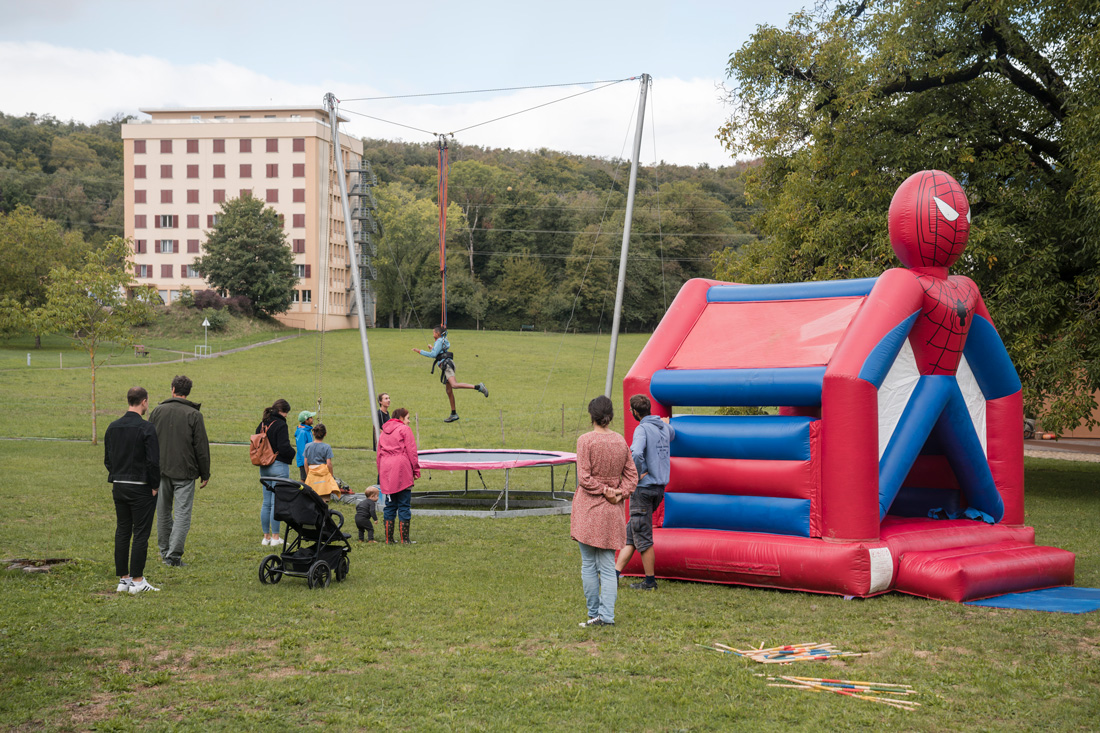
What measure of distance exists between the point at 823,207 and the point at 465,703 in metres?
16.7

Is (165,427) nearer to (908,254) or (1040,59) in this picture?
(908,254)

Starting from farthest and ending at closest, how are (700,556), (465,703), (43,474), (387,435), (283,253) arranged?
1. (283,253)
2. (43,474)
3. (387,435)
4. (700,556)
5. (465,703)

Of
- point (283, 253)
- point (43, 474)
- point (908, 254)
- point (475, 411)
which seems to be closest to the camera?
point (908, 254)

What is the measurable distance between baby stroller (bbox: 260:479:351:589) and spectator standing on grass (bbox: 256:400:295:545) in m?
1.83

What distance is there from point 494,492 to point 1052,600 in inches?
416

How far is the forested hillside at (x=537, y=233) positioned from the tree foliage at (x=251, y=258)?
25.6ft

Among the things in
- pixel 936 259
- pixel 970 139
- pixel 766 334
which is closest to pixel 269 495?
pixel 766 334

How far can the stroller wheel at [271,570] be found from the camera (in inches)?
366

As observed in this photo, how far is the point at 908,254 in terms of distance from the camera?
34.1 ft

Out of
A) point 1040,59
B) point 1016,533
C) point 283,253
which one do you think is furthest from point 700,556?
point 283,253

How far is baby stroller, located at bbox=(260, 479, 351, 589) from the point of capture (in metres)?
9.31

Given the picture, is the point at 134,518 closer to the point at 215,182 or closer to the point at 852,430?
the point at 852,430

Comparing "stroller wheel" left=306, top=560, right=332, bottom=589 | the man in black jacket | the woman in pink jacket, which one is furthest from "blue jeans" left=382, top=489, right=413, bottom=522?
the man in black jacket

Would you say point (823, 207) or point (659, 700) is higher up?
point (823, 207)
